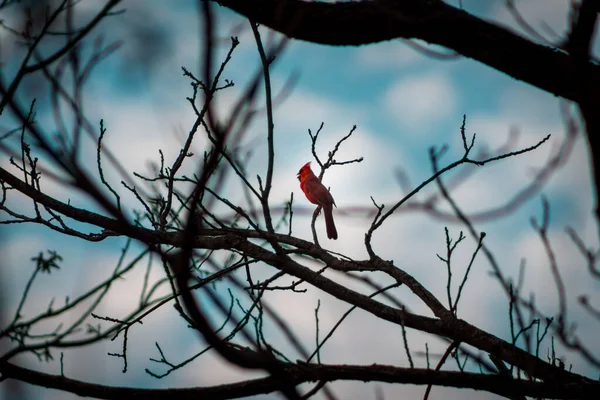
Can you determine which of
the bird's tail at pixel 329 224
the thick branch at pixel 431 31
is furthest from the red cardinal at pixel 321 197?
the thick branch at pixel 431 31

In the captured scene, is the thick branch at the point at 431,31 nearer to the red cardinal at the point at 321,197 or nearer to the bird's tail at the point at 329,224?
the red cardinal at the point at 321,197

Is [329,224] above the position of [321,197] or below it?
below

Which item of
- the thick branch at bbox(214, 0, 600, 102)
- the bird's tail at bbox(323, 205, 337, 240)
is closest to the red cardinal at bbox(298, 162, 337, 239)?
the bird's tail at bbox(323, 205, 337, 240)

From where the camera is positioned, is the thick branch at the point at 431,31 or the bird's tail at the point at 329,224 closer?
the thick branch at the point at 431,31

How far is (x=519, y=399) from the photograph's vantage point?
2.53 meters

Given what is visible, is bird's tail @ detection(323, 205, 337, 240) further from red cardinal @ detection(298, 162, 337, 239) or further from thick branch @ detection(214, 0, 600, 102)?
thick branch @ detection(214, 0, 600, 102)

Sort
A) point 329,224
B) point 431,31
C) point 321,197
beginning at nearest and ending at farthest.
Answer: point 431,31, point 321,197, point 329,224

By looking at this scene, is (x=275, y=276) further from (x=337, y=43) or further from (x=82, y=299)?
(x=82, y=299)

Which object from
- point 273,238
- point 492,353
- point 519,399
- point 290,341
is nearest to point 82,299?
point 290,341

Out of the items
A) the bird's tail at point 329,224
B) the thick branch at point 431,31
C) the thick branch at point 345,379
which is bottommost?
the thick branch at point 345,379

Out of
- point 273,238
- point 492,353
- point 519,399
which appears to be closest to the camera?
point 273,238

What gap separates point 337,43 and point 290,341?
5.24 feet

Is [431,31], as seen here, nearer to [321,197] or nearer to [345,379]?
[345,379]

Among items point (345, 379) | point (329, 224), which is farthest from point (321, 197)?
point (345, 379)
